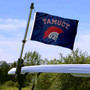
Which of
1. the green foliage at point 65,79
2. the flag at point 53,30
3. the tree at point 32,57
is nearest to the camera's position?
the flag at point 53,30

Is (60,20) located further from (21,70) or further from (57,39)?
(21,70)

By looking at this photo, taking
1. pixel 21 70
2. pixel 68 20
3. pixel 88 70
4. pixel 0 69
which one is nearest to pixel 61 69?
pixel 88 70

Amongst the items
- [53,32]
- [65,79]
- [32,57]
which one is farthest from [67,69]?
[32,57]

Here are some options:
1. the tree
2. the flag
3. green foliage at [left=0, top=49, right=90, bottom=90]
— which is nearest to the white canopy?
the flag

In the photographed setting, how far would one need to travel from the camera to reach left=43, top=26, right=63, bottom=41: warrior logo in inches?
167

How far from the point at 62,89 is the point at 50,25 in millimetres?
8537

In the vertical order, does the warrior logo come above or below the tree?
below

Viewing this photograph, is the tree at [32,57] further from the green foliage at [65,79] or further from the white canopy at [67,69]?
the white canopy at [67,69]

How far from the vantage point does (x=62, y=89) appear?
12.1 meters

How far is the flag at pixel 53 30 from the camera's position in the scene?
4.18 meters

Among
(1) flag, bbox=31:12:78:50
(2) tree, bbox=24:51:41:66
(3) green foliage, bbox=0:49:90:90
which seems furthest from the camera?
(2) tree, bbox=24:51:41:66

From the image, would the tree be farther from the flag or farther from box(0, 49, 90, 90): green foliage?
the flag

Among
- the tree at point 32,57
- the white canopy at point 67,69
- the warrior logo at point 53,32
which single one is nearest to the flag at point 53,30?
the warrior logo at point 53,32

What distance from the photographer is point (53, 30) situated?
4.28m
